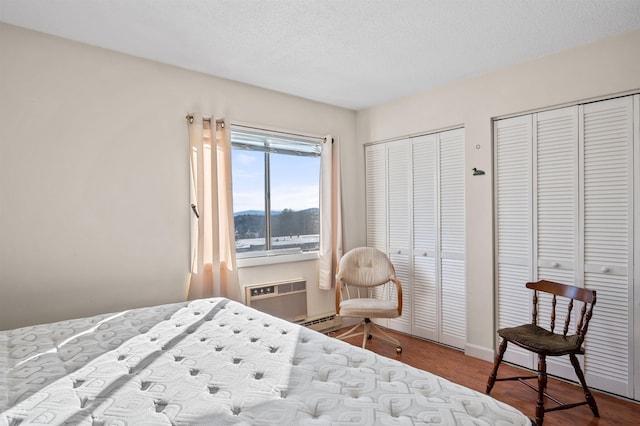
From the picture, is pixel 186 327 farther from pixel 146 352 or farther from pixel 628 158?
pixel 628 158

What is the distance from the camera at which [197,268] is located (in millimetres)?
3066

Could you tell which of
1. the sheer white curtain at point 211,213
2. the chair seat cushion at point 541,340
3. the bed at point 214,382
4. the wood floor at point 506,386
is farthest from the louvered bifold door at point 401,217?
the bed at point 214,382

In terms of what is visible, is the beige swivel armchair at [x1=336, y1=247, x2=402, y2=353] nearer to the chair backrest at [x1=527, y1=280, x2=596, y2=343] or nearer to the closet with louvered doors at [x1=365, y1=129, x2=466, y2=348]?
the closet with louvered doors at [x1=365, y1=129, x2=466, y2=348]

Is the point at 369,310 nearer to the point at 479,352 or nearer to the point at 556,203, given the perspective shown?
the point at 479,352

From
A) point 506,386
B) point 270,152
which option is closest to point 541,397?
point 506,386

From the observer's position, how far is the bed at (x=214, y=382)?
1154 mm

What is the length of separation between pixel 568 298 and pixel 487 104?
1.77 m

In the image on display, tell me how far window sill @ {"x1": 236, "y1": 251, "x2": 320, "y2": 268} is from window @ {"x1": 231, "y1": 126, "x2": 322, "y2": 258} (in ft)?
→ 0.27

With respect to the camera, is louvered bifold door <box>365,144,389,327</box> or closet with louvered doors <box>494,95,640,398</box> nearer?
closet with louvered doors <box>494,95,640,398</box>

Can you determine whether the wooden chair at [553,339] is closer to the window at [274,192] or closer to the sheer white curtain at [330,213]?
the sheer white curtain at [330,213]

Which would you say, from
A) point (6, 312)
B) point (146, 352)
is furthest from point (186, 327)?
point (6, 312)

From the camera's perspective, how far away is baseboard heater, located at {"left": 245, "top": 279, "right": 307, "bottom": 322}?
356cm

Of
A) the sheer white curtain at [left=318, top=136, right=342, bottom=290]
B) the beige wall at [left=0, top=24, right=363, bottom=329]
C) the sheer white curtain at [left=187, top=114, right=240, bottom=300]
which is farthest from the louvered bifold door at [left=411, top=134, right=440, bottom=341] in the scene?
the beige wall at [left=0, top=24, right=363, bottom=329]

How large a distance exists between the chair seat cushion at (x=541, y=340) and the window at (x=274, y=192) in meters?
2.23
